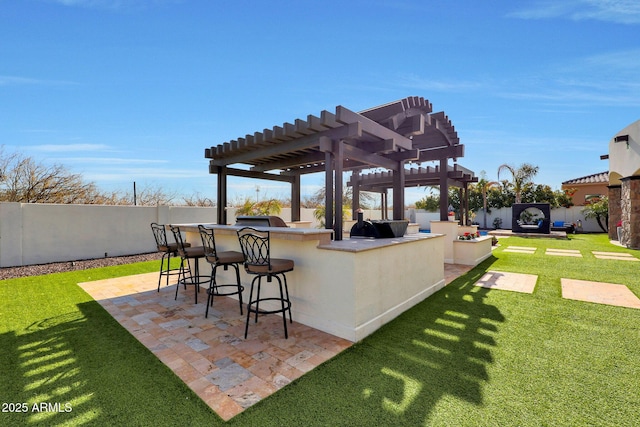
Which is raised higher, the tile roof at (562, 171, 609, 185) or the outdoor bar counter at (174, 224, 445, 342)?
the tile roof at (562, 171, 609, 185)

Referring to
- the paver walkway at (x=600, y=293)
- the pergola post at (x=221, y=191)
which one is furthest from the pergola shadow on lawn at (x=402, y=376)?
the pergola post at (x=221, y=191)

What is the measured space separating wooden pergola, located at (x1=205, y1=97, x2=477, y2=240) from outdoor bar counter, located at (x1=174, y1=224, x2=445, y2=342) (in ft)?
2.29

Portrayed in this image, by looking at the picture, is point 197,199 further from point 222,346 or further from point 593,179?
point 593,179

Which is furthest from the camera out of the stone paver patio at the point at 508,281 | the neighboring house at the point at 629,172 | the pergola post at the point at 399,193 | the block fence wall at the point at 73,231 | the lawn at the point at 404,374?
the neighboring house at the point at 629,172

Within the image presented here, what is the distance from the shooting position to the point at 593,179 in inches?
829

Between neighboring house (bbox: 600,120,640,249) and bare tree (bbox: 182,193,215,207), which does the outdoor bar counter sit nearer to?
neighboring house (bbox: 600,120,640,249)

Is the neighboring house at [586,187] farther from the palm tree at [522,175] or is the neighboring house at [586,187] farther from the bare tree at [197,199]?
the bare tree at [197,199]

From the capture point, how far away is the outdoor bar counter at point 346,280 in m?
3.15

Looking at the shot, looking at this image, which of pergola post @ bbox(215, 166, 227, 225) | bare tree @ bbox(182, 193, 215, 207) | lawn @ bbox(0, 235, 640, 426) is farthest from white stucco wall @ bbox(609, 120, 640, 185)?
bare tree @ bbox(182, 193, 215, 207)

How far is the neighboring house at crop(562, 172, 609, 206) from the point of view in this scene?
20562 millimetres

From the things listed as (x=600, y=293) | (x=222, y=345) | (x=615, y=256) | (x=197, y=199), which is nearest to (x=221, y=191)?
(x=222, y=345)

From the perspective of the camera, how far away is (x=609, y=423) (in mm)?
1804

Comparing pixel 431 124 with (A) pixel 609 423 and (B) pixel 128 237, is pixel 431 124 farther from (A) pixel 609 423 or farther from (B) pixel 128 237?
(B) pixel 128 237

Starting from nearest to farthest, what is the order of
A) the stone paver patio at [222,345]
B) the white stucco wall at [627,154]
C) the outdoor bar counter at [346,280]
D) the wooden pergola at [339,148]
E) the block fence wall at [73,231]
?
the stone paver patio at [222,345] < the outdoor bar counter at [346,280] < the wooden pergola at [339,148] < the block fence wall at [73,231] < the white stucco wall at [627,154]
